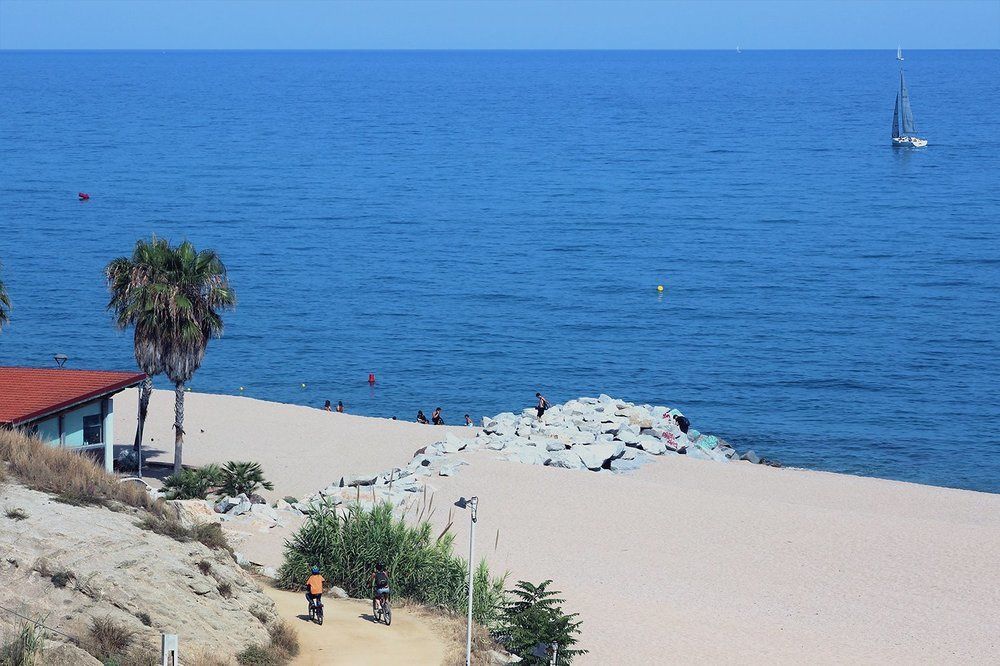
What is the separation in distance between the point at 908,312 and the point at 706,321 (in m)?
9.01

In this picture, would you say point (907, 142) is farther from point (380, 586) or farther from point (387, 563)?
point (380, 586)

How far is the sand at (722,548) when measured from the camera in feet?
73.2

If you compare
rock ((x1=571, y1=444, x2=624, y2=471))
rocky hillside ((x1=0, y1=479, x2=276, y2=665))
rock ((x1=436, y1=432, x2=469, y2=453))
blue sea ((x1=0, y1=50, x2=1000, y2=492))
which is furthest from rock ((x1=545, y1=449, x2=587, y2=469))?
rocky hillside ((x1=0, y1=479, x2=276, y2=665))

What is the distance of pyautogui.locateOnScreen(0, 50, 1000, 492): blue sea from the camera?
46438 mm

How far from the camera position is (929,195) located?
8931 cm

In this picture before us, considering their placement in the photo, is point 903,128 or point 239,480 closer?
point 239,480

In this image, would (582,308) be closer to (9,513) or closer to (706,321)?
(706,321)

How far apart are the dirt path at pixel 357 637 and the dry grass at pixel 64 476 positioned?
2769mm

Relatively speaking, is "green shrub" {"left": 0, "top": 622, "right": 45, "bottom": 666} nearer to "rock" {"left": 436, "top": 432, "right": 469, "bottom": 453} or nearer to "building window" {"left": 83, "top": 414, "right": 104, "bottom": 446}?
"building window" {"left": 83, "top": 414, "right": 104, "bottom": 446}

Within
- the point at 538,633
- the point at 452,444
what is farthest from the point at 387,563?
the point at 452,444

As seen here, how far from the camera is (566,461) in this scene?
A: 32625 mm

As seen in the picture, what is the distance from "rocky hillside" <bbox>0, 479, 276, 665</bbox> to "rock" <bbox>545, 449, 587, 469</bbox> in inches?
598

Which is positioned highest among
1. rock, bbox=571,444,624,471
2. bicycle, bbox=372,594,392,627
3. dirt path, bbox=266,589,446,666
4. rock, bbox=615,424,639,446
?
rock, bbox=615,424,639,446

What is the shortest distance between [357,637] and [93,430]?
394 inches
